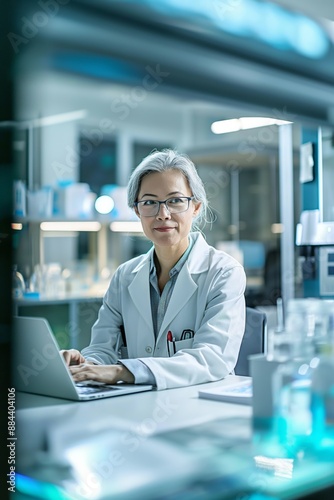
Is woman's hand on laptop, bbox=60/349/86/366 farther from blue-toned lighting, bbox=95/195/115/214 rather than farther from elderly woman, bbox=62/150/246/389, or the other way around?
blue-toned lighting, bbox=95/195/115/214

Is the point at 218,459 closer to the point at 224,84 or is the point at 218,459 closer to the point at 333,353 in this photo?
the point at 333,353

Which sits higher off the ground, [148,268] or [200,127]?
[200,127]

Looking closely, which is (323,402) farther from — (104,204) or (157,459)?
(104,204)

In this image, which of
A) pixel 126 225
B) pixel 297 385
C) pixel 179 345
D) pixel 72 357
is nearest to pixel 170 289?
pixel 179 345

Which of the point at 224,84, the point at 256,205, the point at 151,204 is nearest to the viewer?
the point at 151,204

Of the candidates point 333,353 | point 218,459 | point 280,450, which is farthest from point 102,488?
point 333,353

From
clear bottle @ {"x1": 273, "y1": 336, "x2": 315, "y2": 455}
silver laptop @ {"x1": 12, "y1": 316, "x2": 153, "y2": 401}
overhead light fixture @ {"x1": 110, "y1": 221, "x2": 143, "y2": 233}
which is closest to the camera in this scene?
clear bottle @ {"x1": 273, "y1": 336, "x2": 315, "y2": 455}

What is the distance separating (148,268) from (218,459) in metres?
1.29

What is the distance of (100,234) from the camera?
6180mm

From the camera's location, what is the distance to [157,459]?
46.0 inches

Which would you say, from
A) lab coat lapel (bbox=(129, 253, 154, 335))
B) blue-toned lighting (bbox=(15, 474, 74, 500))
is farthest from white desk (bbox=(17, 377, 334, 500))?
lab coat lapel (bbox=(129, 253, 154, 335))

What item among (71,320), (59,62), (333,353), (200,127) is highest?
(200,127)

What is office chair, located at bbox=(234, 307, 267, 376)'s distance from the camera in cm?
248

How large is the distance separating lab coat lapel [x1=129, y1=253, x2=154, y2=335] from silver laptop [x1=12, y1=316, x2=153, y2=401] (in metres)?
0.48
